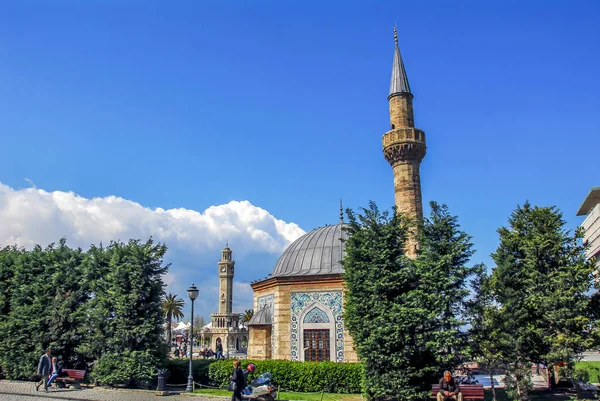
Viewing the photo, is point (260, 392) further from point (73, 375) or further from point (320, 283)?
point (320, 283)

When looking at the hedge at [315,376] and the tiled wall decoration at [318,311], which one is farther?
the tiled wall decoration at [318,311]

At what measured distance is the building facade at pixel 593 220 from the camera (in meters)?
24.4

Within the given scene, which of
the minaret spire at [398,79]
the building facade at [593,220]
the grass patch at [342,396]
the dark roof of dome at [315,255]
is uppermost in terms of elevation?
the minaret spire at [398,79]

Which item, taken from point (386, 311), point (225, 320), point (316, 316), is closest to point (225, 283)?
point (225, 320)

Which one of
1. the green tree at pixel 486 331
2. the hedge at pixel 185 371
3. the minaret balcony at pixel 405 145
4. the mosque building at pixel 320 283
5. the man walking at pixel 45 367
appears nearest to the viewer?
the green tree at pixel 486 331

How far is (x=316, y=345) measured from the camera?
1995 centimetres

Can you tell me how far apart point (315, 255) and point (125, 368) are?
9645mm

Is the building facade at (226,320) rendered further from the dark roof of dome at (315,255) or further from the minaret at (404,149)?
the minaret at (404,149)

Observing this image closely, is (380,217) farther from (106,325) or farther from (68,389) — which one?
(68,389)

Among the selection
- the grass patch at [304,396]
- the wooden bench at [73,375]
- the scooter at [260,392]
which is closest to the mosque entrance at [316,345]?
the grass patch at [304,396]

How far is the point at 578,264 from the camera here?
1309cm

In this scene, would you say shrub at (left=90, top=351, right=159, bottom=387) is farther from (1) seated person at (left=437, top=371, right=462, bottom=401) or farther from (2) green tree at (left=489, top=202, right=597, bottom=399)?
(2) green tree at (left=489, top=202, right=597, bottom=399)

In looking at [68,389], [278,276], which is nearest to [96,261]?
[68,389]

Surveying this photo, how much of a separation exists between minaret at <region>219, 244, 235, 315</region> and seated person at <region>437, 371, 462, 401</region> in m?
64.9
